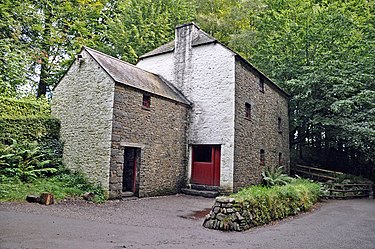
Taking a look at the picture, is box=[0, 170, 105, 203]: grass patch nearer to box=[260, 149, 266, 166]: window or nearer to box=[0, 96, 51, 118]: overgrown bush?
box=[0, 96, 51, 118]: overgrown bush

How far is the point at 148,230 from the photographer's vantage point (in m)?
7.14

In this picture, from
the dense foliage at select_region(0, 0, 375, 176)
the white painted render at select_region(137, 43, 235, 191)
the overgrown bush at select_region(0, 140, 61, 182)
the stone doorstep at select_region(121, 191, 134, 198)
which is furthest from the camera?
the dense foliage at select_region(0, 0, 375, 176)

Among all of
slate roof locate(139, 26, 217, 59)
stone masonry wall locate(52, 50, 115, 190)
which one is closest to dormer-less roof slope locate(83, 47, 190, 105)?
stone masonry wall locate(52, 50, 115, 190)

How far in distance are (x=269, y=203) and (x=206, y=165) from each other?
6.16m

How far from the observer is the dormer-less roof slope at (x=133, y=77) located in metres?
12.3

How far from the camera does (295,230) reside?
26.5 ft

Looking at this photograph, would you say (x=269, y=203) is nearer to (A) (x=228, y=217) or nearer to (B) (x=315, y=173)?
(A) (x=228, y=217)

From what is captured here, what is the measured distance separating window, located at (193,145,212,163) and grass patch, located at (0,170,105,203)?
19.0ft

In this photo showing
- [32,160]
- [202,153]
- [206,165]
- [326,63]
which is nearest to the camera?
[32,160]

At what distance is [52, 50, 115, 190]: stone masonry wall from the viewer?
38.3 feet

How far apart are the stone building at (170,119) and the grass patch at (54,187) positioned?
1.21 feet

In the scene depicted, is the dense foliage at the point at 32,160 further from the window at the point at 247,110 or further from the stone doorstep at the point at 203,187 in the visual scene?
the window at the point at 247,110

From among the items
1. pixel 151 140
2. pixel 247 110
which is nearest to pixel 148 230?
pixel 151 140

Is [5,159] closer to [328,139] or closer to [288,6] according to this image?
[328,139]
